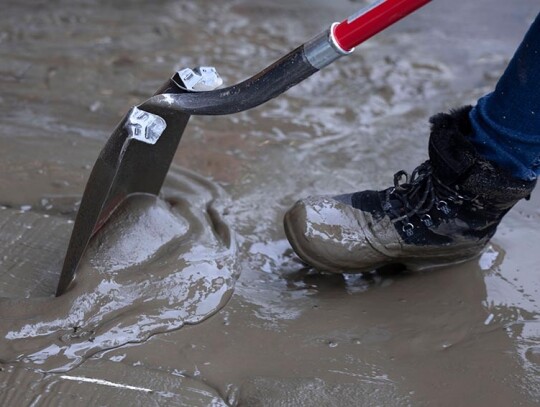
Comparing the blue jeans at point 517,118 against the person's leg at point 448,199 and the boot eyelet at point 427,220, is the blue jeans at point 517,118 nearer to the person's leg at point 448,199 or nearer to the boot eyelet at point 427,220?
the person's leg at point 448,199

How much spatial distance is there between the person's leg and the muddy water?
0.31ft

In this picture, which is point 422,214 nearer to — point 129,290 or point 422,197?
point 422,197

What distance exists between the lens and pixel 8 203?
78.8 inches

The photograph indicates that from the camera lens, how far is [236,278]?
5.84ft

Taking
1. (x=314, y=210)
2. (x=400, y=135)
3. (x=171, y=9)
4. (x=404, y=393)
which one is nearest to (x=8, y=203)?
(x=314, y=210)

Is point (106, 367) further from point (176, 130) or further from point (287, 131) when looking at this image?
point (287, 131)

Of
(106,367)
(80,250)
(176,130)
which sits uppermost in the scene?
(176,130)

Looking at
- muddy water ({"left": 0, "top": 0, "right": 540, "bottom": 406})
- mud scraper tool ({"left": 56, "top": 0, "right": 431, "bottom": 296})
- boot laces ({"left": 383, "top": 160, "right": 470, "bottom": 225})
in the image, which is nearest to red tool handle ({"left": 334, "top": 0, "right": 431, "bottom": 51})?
mud scraper tool ({"left": 56, "top": 0, "right": 431, "bottom": 296})

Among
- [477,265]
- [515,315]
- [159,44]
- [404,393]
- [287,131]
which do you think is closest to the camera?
[404,393]

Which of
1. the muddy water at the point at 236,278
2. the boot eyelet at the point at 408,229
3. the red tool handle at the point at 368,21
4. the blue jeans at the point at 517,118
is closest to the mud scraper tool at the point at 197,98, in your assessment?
the red tool handle at the point at 368,21

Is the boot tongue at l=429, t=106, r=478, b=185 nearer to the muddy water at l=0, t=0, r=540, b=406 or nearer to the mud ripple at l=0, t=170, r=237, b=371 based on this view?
the muddy water at l=0, t=0, r=540, b=406

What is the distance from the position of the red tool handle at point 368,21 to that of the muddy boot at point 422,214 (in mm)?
385

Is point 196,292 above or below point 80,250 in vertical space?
below

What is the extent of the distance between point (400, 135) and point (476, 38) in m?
1.28
